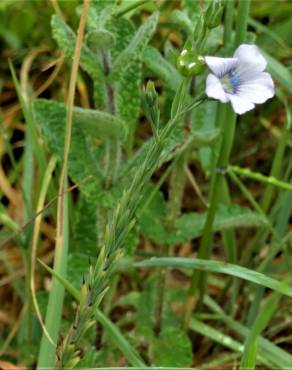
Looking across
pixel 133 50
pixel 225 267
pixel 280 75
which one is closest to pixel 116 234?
pixel 225 267

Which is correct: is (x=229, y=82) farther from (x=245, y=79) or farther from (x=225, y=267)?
(x=225, y=267)

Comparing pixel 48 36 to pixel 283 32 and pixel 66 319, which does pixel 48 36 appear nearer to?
pixel 283 32

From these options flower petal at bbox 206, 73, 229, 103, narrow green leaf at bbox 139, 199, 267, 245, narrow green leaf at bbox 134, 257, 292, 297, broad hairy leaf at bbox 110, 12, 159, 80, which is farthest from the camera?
narrow green leaf at bbox 139, 199, 267, 245

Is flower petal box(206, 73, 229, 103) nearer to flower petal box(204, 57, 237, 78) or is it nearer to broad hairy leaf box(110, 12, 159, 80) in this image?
flower petal box(204, 57, 237, 78)

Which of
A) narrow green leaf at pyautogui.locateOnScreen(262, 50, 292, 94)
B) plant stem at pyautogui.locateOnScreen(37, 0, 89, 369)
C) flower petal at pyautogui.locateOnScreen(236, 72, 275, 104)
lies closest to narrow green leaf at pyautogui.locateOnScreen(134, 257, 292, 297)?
plant stem at pyautogui.locateOnScreen(37, 0, 89, 369)

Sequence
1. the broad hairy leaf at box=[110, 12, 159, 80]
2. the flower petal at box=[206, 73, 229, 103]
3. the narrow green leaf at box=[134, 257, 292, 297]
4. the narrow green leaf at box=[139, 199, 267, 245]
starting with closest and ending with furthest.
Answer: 1. the flower petal at box=[206, 73, 229, 103]
2. the narrow green leaf at box=[134, 257, 292, 297]
3. the broad hairy leaf at box=[110, 12, 159, 80]
4. the narrow green leaf at box=[139, 199, 267, 245]

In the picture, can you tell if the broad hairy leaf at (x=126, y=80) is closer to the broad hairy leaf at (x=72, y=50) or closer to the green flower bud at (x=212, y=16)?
the broad hairy leaf at (x=72, y=50)

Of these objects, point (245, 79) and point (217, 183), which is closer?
point (245, 79)
